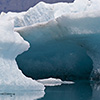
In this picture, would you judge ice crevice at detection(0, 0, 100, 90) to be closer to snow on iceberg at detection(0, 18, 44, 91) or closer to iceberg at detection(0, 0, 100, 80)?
iceberg at detection(0, 0, 100, 80)

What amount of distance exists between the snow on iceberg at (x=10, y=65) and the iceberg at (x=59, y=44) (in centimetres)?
234

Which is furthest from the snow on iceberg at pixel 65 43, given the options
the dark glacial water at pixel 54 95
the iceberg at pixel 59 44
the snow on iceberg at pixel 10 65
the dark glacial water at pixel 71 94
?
the dark glacial water at pixel 54 95

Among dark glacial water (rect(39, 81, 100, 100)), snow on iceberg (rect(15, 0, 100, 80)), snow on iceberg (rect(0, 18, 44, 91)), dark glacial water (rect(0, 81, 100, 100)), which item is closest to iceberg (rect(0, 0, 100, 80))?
snow on iceberg (rect(15, 0, 100, 80))

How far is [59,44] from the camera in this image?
7832 millimetres

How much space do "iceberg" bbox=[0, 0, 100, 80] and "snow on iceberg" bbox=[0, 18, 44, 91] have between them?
2.34 m

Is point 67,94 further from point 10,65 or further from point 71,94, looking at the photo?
point 10,65

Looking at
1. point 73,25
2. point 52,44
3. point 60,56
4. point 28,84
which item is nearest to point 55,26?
point 73,25

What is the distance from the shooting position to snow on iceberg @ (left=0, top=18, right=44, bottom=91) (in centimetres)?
411

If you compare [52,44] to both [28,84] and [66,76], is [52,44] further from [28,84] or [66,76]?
[28,84]

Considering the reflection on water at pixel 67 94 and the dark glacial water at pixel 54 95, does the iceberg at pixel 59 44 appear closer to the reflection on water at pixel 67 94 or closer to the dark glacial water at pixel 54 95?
the reflection on water at pixel 67 94

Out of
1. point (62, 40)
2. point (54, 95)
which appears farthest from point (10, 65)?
point (62, 40)

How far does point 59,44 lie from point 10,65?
3574 mm

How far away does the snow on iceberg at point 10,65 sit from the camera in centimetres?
411

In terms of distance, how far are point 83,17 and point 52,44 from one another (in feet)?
5.30
